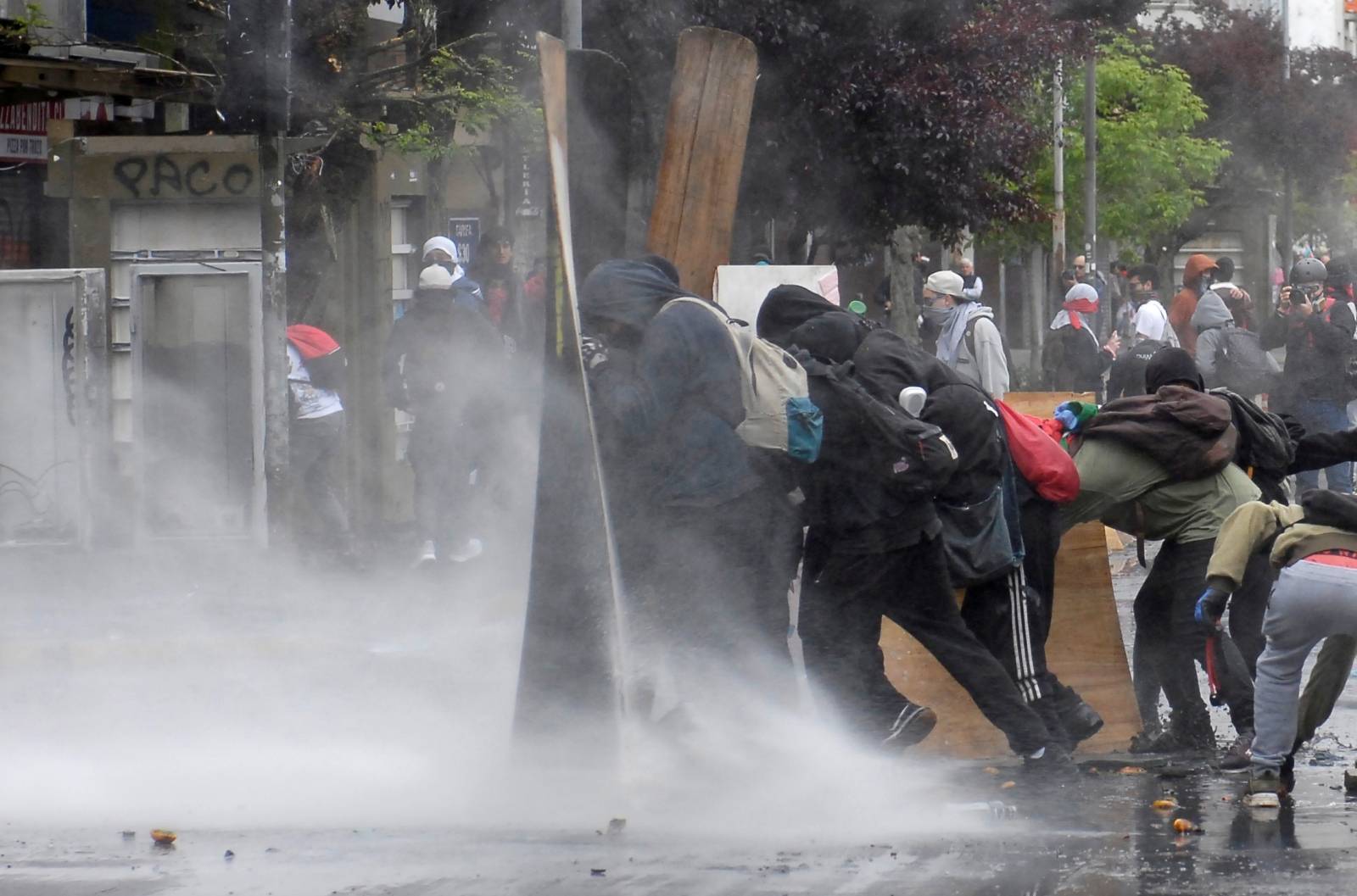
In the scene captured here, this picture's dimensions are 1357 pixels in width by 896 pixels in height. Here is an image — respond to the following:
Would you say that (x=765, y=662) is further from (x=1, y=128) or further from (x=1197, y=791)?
(x=1, y=128)

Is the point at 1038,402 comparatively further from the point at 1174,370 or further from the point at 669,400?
the point at 669,400

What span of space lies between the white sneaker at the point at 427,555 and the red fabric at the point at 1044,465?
4.55 m

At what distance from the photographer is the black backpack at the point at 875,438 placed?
5.30 m

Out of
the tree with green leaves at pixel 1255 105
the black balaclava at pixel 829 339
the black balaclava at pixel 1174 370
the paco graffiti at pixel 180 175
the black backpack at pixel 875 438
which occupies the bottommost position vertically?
the black backpack at pixel 875 438

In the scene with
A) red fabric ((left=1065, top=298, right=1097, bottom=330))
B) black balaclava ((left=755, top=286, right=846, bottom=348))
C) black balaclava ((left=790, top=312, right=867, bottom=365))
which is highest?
red fabric ((left=1065, top=298, right=1097, bottom=330))

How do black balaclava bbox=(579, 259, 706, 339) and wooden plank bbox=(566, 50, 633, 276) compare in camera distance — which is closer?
black balaclava bbox=(579, 259, 706, 339)

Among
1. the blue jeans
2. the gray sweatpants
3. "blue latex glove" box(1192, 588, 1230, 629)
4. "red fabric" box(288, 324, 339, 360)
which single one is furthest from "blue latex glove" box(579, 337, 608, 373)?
the blue jeans

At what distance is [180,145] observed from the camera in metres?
9.66

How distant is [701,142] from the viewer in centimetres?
662

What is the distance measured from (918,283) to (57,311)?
65.1ft

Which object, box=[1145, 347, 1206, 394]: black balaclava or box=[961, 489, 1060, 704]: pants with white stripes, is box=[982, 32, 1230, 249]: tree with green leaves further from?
box=[961, 489, 1060, 704]: pants with white stripes

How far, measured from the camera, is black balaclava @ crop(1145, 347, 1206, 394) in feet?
19.3

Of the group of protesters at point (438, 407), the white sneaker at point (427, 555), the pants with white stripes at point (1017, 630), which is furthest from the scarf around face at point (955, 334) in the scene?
the pants with white stripes at point (1017, 630)

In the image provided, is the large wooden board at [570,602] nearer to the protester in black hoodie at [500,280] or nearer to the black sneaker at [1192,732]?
the black sneaker at [1192,732]
